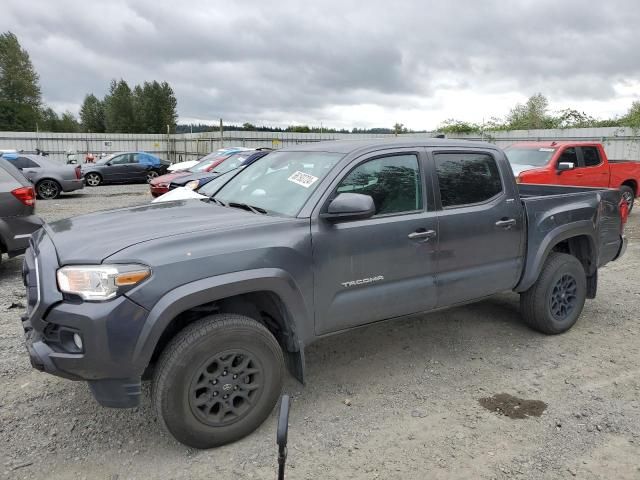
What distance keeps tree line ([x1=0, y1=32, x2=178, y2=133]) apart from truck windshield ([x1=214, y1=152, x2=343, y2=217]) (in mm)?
47178

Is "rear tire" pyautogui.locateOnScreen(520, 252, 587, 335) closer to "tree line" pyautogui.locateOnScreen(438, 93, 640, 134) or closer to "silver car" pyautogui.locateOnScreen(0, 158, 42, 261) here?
→ "silver car" pyautogui.locateOnScreen(0, 158, 42, 261)

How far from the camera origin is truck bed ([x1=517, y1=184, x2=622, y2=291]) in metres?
4.35

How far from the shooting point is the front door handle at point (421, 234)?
11.7 feet

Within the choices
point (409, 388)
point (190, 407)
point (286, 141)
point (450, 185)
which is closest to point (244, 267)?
point (190, 407)

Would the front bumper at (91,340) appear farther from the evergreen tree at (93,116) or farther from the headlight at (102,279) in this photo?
the evergreen tree at (93,116)

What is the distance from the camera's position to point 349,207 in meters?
3.12

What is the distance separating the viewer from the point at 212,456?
113 inches

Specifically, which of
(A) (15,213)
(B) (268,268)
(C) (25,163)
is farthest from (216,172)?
(B) (268,268)

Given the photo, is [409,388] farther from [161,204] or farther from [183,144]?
[183,144]

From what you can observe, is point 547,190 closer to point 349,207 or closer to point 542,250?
point 542,250

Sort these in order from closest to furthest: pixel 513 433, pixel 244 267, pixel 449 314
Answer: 1. pixel 244 267
2. pixel 513 433
3. pixel 449 314

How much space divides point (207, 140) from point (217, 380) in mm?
24940

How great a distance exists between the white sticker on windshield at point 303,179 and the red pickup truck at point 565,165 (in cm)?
753

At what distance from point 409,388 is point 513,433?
0.80m
